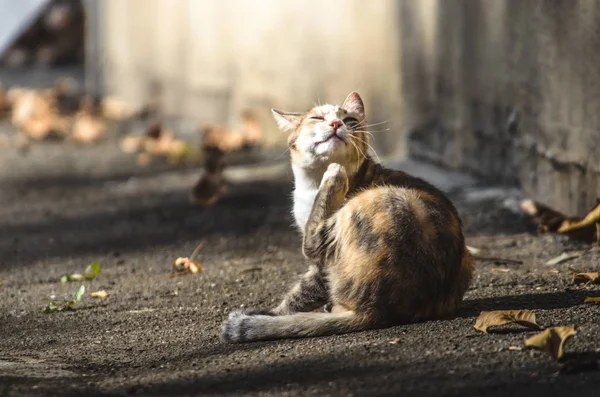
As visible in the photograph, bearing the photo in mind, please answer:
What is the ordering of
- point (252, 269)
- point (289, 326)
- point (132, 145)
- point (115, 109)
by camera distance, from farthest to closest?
point (115, 109) < point (132, 145) < point (252, 269) < point (289, 326)

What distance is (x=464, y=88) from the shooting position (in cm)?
652

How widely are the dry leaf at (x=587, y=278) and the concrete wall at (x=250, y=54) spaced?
323 cm

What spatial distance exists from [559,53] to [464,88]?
1321 mm

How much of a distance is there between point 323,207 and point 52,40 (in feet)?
43.3

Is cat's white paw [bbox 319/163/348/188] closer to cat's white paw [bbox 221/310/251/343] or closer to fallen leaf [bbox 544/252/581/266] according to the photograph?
cat's white paw [bbox 221/310/251/343]

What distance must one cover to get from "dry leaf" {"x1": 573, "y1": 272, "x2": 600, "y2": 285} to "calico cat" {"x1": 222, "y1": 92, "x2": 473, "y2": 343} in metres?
0.67

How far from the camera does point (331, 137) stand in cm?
382

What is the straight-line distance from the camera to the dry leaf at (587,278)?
13.2 ft

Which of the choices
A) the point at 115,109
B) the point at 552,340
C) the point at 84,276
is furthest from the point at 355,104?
the point at 115,109

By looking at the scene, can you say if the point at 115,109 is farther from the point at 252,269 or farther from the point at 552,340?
the point at 552,340

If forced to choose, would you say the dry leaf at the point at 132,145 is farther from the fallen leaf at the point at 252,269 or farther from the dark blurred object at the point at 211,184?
the fallen leaf at the point at 252,269

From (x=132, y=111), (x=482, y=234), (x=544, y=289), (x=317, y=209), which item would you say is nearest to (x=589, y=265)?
(x=544, y=289)

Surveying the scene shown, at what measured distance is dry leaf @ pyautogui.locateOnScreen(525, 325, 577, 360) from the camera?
2951 mm

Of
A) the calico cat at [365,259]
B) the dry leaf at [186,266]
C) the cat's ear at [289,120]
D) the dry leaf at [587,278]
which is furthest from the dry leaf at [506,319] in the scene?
the dry leaf at [186,266]
